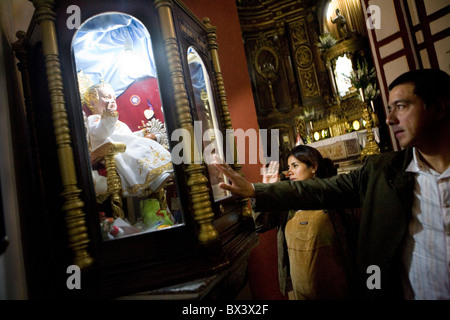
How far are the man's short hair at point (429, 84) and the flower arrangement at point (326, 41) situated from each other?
32.2 feet

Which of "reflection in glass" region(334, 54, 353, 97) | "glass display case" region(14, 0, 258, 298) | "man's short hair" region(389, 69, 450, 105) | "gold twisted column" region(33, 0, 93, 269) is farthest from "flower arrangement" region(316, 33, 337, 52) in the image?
"gold twisted column" region(33, 0, 93, 269)

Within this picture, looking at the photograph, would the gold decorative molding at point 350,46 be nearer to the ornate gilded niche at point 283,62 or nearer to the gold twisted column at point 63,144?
the ornate gilded niche at point 283,62

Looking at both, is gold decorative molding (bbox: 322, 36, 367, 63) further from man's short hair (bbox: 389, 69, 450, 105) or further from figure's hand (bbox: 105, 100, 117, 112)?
figure's hand (bbox: 105, 100, 117, 112)

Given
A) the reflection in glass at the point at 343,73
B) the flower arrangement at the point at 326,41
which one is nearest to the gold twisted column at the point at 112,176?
the reflection in glass at the point at 343,73

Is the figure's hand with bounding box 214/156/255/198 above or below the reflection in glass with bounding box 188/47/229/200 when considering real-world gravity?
below

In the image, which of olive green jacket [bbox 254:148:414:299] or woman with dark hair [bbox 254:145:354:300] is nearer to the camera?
olive green jacket [bbox 254:148:414:299]

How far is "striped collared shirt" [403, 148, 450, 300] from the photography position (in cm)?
123

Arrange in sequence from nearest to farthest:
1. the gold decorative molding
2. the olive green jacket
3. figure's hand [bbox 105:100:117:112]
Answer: the olive green jacket
figure's hand [bbox 105:100:117:112]
the gold decorative molding

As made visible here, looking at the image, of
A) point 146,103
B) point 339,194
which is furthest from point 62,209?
point 339,194

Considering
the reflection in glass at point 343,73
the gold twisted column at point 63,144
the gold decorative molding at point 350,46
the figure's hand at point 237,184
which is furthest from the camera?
the reflection in glass at point 343,73

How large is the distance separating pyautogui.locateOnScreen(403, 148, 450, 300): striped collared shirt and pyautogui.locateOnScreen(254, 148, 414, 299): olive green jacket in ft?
0.15

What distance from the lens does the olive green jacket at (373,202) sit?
133 cm

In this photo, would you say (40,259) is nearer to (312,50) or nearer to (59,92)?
(59,92)

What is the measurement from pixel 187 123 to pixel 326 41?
1047 centimetres
